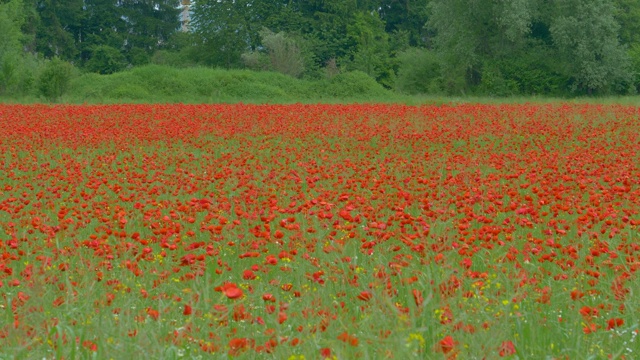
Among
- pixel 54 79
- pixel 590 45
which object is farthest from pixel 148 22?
pixel 590 45

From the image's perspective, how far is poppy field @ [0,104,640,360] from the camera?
12.0 ft

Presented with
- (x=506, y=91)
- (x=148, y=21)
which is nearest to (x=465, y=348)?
(x=506, y=91)

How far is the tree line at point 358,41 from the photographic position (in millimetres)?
39594

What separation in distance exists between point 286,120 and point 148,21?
4665cm

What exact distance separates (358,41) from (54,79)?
3074 cm

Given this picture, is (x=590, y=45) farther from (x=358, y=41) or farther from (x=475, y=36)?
(x=358, y=41)

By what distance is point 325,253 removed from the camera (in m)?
5.32

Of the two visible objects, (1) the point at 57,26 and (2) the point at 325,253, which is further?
(1) the point at 57,26

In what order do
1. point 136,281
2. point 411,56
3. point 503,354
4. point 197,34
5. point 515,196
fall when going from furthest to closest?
point 197,34 < point 411,56 < point 515,196 < point 136,281 < point 503,354

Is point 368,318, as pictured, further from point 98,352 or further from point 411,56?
point 411,56

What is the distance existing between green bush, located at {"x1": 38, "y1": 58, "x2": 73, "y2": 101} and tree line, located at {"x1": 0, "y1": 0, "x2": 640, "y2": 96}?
2.9 inches

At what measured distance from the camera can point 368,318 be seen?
362 cm

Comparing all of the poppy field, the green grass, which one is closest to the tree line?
the green grass

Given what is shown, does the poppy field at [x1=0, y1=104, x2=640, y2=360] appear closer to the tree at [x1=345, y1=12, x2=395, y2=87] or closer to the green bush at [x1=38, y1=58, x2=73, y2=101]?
the green bush at [x1=38, y1=58, x2=73, y2=101]
